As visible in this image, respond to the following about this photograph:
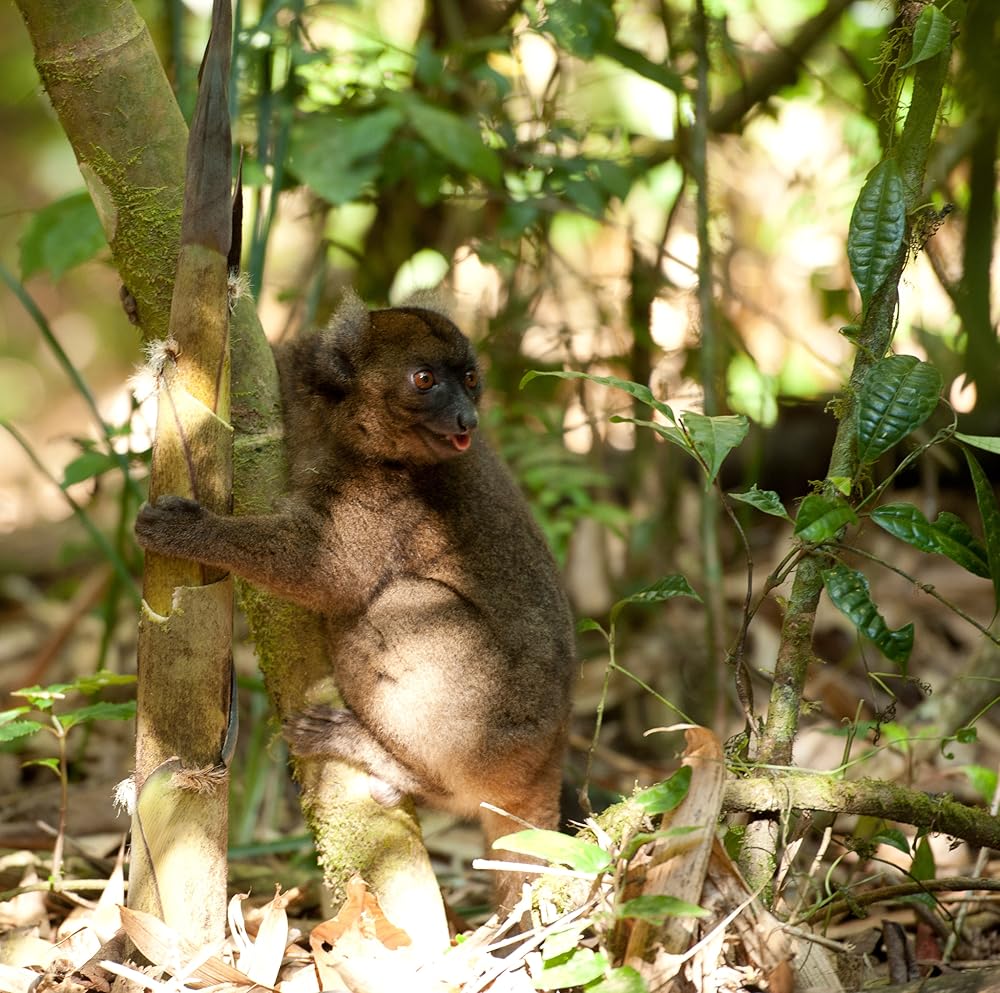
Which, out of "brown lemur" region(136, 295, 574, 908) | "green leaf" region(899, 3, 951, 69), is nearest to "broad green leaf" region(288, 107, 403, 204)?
"brown lemur" region(136, 295, 574, 908)

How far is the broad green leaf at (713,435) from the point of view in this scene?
2830mm

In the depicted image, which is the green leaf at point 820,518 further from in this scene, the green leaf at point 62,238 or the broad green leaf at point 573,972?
the green leaf at point 62,238

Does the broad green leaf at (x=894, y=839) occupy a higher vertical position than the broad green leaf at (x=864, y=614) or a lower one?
lower

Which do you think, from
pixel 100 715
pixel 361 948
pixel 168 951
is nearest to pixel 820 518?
pixel 361 948

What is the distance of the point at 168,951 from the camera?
3.09m

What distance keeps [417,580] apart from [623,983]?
1951mm

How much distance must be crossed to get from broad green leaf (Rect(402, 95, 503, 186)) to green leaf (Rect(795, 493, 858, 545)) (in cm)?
271

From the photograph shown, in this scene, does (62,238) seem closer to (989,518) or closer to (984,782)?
(989,518)

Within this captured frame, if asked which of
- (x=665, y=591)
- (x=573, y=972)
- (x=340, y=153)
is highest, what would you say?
(x=340, y=153)

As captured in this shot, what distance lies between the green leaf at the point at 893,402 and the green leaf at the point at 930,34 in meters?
0.77

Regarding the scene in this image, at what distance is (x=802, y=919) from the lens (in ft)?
9.90

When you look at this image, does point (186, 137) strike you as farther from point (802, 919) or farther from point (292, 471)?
point (802, 919)

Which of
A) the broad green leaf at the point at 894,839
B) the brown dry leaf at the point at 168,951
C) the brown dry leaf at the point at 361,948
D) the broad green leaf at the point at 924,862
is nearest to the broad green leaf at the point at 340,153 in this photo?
the brown dry leaf at the point at 361,948

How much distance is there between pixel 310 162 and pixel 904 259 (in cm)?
265
